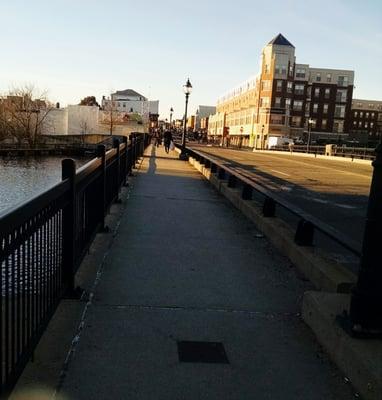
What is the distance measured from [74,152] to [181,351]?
4377 inches

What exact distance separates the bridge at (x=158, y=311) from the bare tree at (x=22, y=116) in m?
104

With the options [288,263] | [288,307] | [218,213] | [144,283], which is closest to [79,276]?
[144,283]

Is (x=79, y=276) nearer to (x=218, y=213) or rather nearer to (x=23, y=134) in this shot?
(x=218, y=213)

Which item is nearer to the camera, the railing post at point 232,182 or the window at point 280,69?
the railing post at point 232,182

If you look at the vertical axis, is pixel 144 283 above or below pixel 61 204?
below

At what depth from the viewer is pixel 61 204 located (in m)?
4.19

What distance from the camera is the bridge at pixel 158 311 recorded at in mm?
3201

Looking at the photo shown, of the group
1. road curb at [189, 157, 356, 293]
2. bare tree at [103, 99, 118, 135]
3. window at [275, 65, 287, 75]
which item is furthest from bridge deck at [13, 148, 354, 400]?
bare tree at [103, 99, 118, 135]

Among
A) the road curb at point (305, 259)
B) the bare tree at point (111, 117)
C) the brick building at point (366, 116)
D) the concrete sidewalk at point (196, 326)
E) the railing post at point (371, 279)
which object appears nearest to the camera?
the concrete sidewalk at point (196, 326)

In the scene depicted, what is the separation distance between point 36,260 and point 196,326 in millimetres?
1508

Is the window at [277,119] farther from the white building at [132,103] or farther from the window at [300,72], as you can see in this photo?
the white building at [132,103]

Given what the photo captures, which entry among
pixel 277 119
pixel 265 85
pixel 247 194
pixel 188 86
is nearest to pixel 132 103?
pixel 265 85

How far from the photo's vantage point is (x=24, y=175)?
70.6m

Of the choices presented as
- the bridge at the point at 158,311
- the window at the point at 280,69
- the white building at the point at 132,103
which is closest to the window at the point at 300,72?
the window at the point at 280,69
